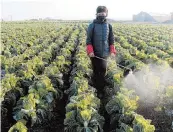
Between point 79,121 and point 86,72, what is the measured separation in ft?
9.66

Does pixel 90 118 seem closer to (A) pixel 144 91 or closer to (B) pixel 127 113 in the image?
(B) pixel 127 113

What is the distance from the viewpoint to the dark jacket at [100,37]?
7.09 metres

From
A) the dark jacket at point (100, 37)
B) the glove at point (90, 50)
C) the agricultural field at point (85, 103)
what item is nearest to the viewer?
the agricultural field at point (85, 103)

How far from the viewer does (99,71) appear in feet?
24.9

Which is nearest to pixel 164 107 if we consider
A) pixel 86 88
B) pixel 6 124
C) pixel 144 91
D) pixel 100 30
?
pixel 144 91

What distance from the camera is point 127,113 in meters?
5.52

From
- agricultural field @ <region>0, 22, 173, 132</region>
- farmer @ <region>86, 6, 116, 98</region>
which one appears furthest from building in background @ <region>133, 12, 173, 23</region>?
farmer @ <region>86, 6, 116, 98</region>

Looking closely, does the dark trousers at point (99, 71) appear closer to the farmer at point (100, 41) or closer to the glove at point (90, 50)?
the farmer at point (100, 41)

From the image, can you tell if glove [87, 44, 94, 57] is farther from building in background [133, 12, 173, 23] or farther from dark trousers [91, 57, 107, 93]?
building in background [133, 12, 173, 23]

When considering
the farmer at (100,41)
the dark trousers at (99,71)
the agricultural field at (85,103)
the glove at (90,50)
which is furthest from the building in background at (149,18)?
the glove at (90,50)

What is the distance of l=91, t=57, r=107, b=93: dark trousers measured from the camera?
24.3 feet

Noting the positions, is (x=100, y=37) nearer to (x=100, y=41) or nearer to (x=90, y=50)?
(x=100, y=41)

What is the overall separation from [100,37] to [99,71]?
2.72 feet

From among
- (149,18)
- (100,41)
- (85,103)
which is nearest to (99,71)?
(100,41)
